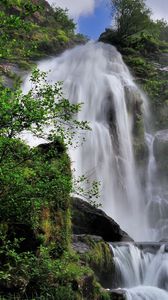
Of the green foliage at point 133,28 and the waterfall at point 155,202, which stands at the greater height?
the green foliage at point 133,28

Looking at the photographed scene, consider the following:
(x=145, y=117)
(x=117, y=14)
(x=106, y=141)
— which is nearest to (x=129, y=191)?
(x=106, y=141)

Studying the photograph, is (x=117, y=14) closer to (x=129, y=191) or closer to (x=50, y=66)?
(x=50, y=66)

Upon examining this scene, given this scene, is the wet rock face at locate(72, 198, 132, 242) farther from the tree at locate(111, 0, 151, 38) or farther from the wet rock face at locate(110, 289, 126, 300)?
the tree at locate(111, 0, 151, 38)

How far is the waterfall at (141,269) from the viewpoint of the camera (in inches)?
706

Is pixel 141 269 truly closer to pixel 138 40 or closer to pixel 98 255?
pixel 98 255

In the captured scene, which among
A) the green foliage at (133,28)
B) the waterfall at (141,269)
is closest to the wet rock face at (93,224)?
the waterfall at (141,269)

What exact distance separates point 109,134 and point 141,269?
16405 mm

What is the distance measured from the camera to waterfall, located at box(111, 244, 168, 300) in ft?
58.8

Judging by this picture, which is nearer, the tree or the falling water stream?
the falling water stream

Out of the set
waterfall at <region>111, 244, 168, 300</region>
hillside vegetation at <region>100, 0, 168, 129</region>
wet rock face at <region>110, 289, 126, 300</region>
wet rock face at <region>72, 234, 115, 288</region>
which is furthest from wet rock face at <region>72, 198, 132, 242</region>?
hillside vegetation at <region>100, 0, 168, 129</region>

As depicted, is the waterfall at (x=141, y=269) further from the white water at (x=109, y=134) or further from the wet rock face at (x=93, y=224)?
the white water at (x=109, y=134)

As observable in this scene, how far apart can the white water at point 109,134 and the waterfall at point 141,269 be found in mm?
10148

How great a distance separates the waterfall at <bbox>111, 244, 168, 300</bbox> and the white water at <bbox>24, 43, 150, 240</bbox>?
10148 millimetres

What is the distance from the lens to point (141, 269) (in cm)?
1872
